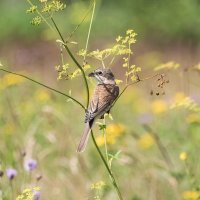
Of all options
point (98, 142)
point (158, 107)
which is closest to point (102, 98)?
point (98, 142)

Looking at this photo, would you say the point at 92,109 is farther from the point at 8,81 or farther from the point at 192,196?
the point at 8,81

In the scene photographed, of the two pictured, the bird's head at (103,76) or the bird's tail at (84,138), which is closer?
the bird's tail at (84,138)

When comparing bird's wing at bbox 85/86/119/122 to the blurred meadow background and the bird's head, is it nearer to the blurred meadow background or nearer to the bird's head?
the bird's head

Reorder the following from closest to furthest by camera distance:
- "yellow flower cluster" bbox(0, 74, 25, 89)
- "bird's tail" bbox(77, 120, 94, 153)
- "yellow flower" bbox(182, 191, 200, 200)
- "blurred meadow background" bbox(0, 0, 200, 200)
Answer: "bird's tail" bbox(77, 120, 94, 153) → "yellow flower" bbox(182, 191, 200, 200) → "blurred meadow background" bbox(0, 0, 200, 200) → "yellow flower cluster" bbox(0, 74, 25, 89)

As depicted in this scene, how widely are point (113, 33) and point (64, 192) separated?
11305 millimetres

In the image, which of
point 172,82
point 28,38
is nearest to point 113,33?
point 28,38

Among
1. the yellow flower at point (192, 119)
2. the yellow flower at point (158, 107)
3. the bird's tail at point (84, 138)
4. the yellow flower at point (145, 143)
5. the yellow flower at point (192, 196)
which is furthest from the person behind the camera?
the yellow flower at point (158, 107)

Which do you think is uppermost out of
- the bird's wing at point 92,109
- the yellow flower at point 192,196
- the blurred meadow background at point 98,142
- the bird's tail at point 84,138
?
the blurred meadow background at point 98,142

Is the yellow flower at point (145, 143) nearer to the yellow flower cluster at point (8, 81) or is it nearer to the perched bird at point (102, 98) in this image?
the yellow flower cluster at point (8, 81)

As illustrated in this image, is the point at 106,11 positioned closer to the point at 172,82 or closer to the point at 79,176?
the point at 172,82

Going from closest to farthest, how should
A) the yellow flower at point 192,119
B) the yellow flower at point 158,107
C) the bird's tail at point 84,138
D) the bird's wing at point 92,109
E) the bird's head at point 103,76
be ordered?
the bird's tail at point 84,138 → the bird's wing at point 92,109 → the bird's head at point 103,76 → the yellow flower at point 192,119 → the yellow flower at point 158,107

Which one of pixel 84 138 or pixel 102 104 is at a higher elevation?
→ pixel 102 104

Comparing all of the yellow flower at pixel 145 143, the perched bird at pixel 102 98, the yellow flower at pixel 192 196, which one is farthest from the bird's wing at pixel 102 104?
the yellow flower at pixel 145 143

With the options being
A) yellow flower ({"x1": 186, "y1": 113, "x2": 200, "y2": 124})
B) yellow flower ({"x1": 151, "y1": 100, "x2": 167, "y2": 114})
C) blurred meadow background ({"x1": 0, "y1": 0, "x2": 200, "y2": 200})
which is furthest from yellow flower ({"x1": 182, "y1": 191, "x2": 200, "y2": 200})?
yellow flower ({"x1": 151, "y1": 100, "x2": 167, "y2": 114})
